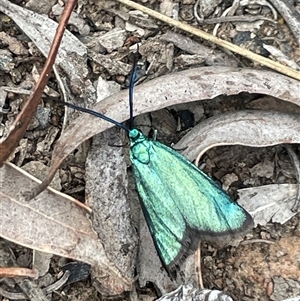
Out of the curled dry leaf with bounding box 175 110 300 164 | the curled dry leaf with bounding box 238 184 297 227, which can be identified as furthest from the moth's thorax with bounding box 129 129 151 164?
the curled dry leaf with bounding box 238 184 297 227

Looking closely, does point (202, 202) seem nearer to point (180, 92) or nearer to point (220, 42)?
point (180, 92)

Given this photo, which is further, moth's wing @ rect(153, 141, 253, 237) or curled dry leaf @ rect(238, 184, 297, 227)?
curled dry leaf @ rect(238, 184, 297, 227)

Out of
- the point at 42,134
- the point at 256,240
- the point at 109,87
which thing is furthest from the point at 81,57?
the point at 256,240

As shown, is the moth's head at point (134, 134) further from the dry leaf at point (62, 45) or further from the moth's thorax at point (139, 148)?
the dry leaf at point (62, 45)

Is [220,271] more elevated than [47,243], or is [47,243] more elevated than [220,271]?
[47,243]

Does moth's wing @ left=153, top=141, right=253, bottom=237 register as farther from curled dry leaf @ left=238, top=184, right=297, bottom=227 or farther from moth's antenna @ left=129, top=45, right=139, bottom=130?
moth's antenna @ left=129, top=45, right=139, bottom=130

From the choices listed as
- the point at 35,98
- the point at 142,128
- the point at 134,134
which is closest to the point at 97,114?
the point at 134,134

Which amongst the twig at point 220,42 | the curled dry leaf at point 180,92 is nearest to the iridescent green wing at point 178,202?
the curled dry leaf at point 180,92

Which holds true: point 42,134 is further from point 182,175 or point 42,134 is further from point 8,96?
point 182,175
